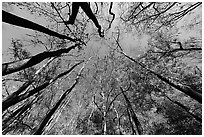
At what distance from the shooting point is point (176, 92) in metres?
9.01

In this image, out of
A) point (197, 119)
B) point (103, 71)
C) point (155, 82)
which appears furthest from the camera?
point (103, 71)

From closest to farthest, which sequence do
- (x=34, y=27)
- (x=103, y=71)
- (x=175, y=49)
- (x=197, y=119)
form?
(x=34, y=27) < (x=175, y=49) < (x=197, y=119) < (x=103, y=71)

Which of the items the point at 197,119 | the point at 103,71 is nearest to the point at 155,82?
the point at 197,119

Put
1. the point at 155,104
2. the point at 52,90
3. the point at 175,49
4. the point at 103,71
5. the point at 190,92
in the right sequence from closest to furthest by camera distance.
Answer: the point at 190,92 → the point at 175,49 → the point at 155,104 → the point at 52,90 → the point at 103,71

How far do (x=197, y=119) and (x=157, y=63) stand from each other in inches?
168

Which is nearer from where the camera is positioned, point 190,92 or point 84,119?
point 190,92

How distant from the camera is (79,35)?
24.9ft

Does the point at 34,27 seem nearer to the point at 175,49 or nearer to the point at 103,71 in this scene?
the point at 175,49

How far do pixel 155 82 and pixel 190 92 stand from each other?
12.9 ft

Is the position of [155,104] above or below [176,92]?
below

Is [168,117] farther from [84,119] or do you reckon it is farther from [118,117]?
[84,119]

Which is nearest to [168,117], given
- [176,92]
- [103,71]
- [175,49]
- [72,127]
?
[176,92]

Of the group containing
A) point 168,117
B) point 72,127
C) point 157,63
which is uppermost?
point 157,63

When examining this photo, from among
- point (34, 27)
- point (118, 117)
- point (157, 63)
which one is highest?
point (34, 27)
